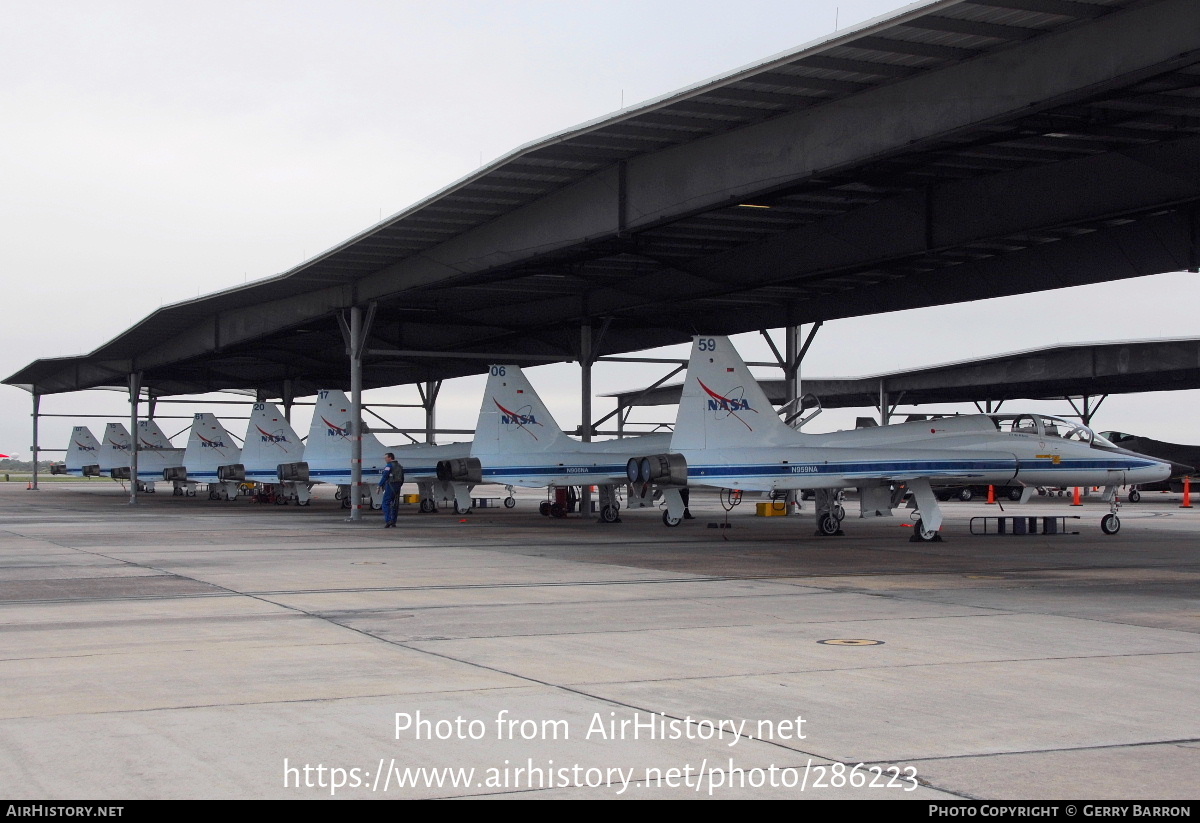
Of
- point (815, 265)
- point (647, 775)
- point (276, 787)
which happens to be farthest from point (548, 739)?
point (815, 265)

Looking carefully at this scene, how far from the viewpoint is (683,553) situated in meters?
21.6

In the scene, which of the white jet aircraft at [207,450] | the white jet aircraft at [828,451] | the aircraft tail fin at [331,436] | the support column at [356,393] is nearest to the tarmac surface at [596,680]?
the white jet aircraft at [828,451]

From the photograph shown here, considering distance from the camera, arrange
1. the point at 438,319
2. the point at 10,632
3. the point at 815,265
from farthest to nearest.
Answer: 1. the point at 438,319
2. the point at 815,265
3. the point at 10,632

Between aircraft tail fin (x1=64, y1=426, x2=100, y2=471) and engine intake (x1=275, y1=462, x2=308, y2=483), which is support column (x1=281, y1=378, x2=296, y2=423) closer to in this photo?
engine intake (x1=275, y1=462, x2=308, y2=483)

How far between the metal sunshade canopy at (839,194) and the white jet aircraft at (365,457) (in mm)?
4040

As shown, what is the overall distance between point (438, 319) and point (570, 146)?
18.4 m

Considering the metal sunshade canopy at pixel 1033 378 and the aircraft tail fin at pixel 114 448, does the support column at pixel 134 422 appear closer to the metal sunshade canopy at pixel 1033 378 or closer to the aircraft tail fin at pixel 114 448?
the aircraft tail fin at pixel 114 448

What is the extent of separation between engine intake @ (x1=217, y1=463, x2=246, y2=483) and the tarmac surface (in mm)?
31795

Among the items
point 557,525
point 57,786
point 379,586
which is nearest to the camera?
point 57,786

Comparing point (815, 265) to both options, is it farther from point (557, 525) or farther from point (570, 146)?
point (557, 525)

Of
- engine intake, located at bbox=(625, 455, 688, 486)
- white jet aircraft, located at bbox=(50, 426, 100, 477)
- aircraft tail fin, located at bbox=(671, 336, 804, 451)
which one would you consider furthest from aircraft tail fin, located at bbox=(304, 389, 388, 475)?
white jet aircraft, located at bbox=(50, 426, 100, 477)

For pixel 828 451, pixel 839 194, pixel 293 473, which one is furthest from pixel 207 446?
pixel 839 194

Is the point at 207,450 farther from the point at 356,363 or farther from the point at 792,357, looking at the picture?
the point at 792,357

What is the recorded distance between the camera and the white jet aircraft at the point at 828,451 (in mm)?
24234
